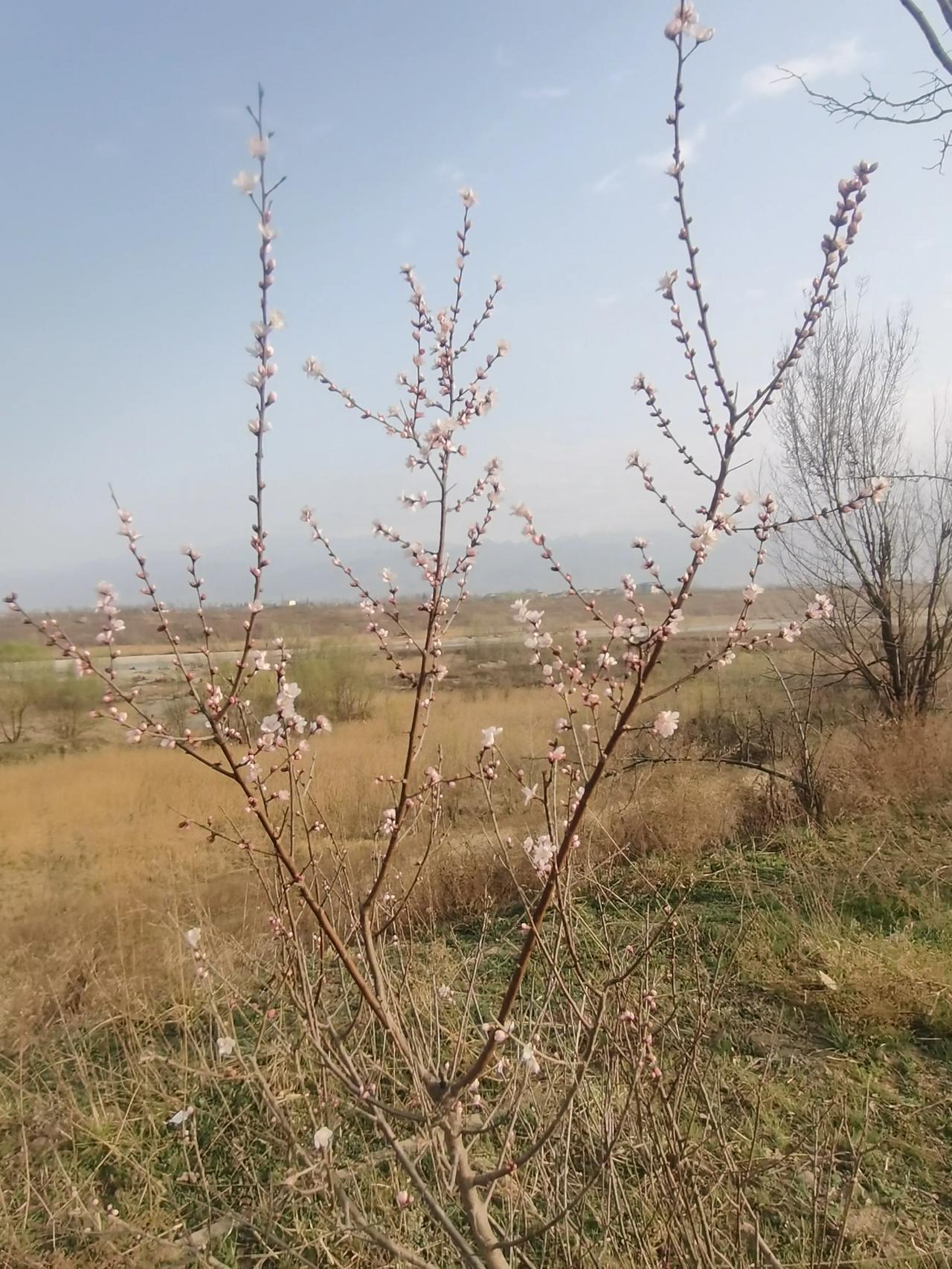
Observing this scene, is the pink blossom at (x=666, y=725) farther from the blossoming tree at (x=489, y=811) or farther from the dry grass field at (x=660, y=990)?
the dry grass field at (x=660, y=990)

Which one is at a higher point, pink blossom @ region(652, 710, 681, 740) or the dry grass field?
pink blossom @ region(652, 710, 681, 740)

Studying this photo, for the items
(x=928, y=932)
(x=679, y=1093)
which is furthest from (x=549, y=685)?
(x=928, y=932)

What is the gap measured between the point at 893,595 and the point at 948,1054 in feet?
21.5

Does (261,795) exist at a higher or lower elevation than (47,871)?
higher

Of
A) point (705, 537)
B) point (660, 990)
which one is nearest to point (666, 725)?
point (705, 537)

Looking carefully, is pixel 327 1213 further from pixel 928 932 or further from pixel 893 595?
pixel 893 595

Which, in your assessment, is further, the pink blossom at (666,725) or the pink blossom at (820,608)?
the pink blossom at (820,608)

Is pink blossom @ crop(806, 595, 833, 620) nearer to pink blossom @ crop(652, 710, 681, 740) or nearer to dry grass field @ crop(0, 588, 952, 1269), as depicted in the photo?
pink blossom @ crop(652, 710, 681, 740)

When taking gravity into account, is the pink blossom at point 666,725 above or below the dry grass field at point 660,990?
above

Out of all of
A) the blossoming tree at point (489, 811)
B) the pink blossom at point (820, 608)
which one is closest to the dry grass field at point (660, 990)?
the blossoming tree at point (489, 811)

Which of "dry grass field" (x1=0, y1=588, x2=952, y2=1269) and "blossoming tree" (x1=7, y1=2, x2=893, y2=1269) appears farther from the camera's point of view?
"dry grass field" (x1=0, y1=588, x2=952, y2=1269)

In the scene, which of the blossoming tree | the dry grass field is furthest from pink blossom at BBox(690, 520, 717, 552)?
the dry grass field

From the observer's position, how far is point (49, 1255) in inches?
A: 97.6

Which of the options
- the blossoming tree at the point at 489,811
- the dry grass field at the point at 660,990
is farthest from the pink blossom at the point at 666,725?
the dry grass field at the point at 660,990
